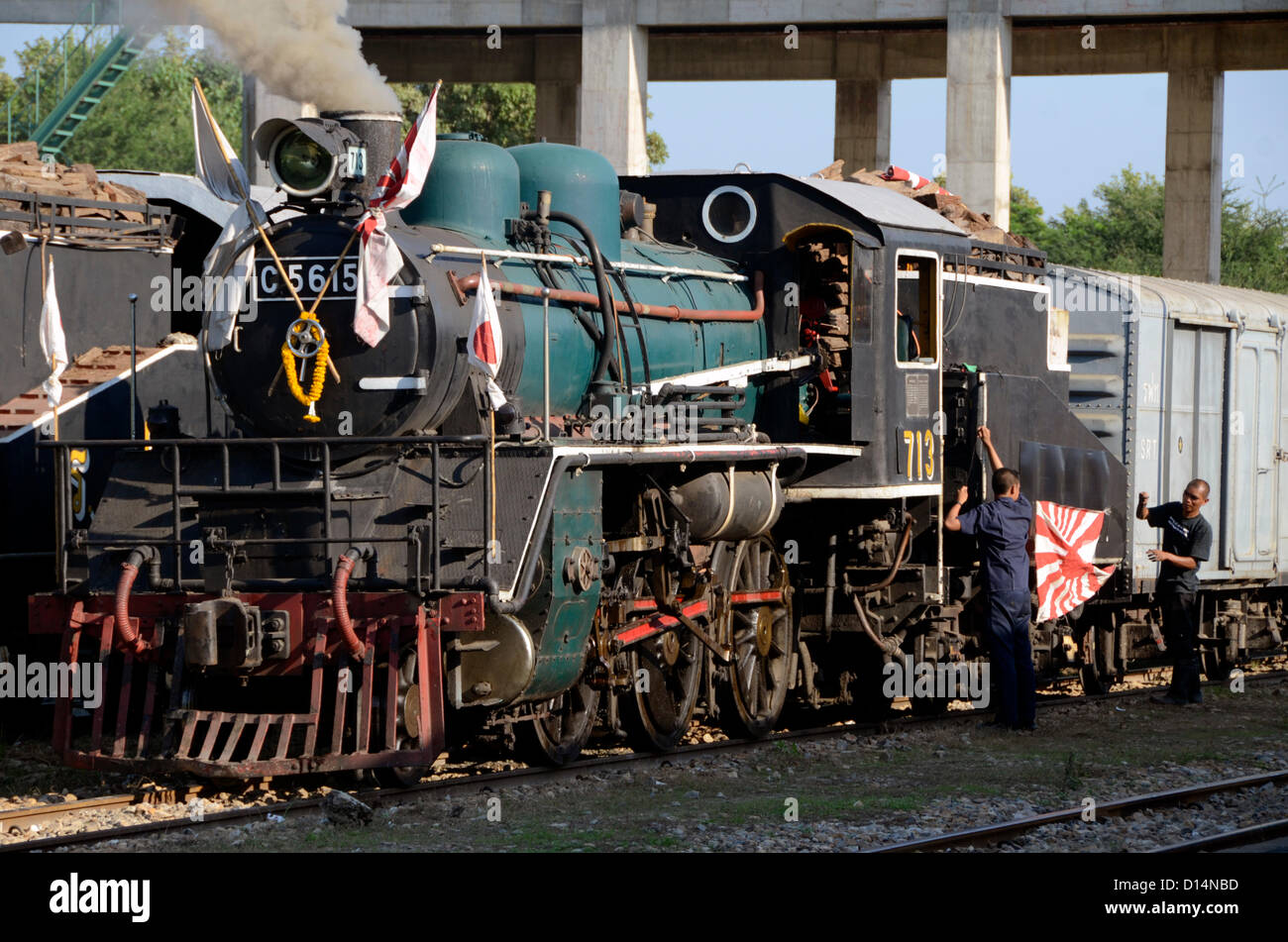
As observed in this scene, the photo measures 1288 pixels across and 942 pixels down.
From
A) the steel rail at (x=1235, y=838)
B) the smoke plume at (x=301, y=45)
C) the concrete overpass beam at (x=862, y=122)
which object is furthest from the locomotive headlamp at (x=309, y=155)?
the concrete overpass beam at (x=862, y=122)

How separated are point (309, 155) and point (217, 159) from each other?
1.64ft

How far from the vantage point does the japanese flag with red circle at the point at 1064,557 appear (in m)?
12.6

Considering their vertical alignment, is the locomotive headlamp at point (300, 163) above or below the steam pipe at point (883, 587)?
above

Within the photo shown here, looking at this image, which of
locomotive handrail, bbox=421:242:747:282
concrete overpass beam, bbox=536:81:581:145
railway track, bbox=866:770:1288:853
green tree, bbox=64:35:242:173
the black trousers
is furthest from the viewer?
green tree, bbox=64:35:242:173

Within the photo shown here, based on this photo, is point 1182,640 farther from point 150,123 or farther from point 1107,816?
point 150,123

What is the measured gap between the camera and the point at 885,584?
39.0 feet

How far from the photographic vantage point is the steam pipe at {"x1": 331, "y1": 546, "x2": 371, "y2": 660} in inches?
327

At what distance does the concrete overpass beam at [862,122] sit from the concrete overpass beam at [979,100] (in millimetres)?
6914

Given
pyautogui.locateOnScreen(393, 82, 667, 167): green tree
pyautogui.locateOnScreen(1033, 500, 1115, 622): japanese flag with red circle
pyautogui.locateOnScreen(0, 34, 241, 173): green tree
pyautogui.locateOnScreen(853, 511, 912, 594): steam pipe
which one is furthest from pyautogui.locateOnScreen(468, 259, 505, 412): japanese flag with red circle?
pyautogui.locateOnScreen(0, 34, 241, 173): green tree

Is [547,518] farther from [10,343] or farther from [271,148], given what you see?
[10,343]

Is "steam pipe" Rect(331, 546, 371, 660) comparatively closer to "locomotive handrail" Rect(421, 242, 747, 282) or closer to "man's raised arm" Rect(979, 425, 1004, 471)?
"locomotive handrail" Rect(421, 242, 747, 282)

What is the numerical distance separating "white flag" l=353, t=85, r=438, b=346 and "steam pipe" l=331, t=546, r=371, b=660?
1.16 m

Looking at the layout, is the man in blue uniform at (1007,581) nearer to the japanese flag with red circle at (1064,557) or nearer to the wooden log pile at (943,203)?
the japanese flag with red circle at (1064,557)

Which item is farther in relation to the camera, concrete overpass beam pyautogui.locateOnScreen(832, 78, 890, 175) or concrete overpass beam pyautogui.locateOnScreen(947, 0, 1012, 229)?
concrete overpass beam pyautogui.locateOnScreen(832, 78, 890, 175)
